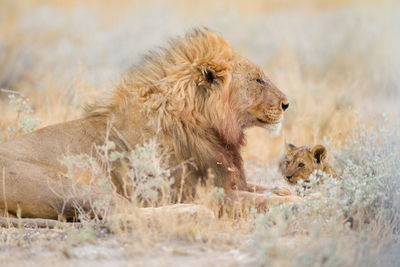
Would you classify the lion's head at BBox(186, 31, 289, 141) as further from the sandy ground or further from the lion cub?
the sandy ground

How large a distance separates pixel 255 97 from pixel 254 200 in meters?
0.87

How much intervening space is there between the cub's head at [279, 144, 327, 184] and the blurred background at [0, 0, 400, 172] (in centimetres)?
185

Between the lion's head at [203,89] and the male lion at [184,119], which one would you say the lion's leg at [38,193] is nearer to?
the male lion at [184,119]

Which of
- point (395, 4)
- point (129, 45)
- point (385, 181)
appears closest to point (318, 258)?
point (385, 181)

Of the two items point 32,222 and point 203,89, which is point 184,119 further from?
point 32,222

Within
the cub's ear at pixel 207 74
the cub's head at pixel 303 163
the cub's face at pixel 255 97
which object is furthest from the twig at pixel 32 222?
the cub's head at pixel 303 163

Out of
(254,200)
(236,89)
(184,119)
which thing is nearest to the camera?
(254,200)

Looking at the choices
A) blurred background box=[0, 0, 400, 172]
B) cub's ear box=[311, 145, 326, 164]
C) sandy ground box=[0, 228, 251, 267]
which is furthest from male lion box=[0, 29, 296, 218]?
blurred background box=[0, 0, 400, 172]

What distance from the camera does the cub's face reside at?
4914 mm

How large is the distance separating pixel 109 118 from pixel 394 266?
8.02ft

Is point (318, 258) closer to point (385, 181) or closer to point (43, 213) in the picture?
point (385, 181)

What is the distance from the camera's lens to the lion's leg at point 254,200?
15.1ft

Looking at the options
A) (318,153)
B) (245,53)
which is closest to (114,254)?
(318,153)

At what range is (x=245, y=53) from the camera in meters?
12.3
